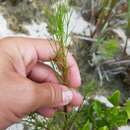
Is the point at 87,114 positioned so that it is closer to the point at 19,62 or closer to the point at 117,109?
the point at 117,109

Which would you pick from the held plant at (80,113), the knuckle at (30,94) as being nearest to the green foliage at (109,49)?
the held plant at (80,113)

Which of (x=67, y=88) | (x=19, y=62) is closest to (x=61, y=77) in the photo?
(x=67, y=88)

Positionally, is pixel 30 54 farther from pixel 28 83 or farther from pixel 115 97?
pixel 115 97

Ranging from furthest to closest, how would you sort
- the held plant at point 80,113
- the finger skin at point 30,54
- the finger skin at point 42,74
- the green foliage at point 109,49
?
the green foliage at point 109,49 < the finger skin at point 42,74 < the finger skin at point 30,54 < the held plant at point 80,113

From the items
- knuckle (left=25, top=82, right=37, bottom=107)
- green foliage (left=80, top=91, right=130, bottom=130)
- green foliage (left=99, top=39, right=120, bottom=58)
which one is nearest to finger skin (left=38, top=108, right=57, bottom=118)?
green foliage (left=80, top=91, right=130, bottom=130)

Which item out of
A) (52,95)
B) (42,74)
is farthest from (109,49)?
(52,95)

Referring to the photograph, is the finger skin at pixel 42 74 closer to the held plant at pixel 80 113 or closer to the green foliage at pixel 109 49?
the held plant at pixel 80 113

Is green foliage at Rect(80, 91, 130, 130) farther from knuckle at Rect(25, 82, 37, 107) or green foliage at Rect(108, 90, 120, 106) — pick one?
knuckle at Rect(25, 82, 37, 107)

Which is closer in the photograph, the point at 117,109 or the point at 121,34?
the point at 117,109
